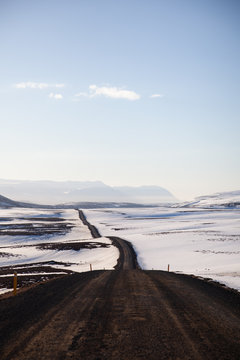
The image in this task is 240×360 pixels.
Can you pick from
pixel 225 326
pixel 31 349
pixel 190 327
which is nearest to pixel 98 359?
pixel 31 349

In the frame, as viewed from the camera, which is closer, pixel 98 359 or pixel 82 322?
pixel 98 359

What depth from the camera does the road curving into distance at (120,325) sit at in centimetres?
635

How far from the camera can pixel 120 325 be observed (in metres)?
8.01

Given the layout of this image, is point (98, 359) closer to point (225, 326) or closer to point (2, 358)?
point (2, 358)

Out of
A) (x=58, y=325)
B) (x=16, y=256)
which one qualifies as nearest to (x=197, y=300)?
(x=58, y=325)

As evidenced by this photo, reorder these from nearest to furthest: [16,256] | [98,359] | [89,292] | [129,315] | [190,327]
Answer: [98,359] → [190,327] → [129,315] → [89,292] → [16,256]

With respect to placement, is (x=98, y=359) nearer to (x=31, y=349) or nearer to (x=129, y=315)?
(x=31, y=349)

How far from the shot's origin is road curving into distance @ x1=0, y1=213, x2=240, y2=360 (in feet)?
20.8

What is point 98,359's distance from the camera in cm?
595

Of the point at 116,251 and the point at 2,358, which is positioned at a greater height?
the point at 2,358

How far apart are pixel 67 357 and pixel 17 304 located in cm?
584

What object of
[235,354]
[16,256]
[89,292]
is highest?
[235,354]

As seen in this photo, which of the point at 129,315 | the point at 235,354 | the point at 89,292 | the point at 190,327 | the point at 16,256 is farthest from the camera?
the point at 16,256

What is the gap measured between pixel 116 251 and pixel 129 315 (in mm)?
Result: 37698
